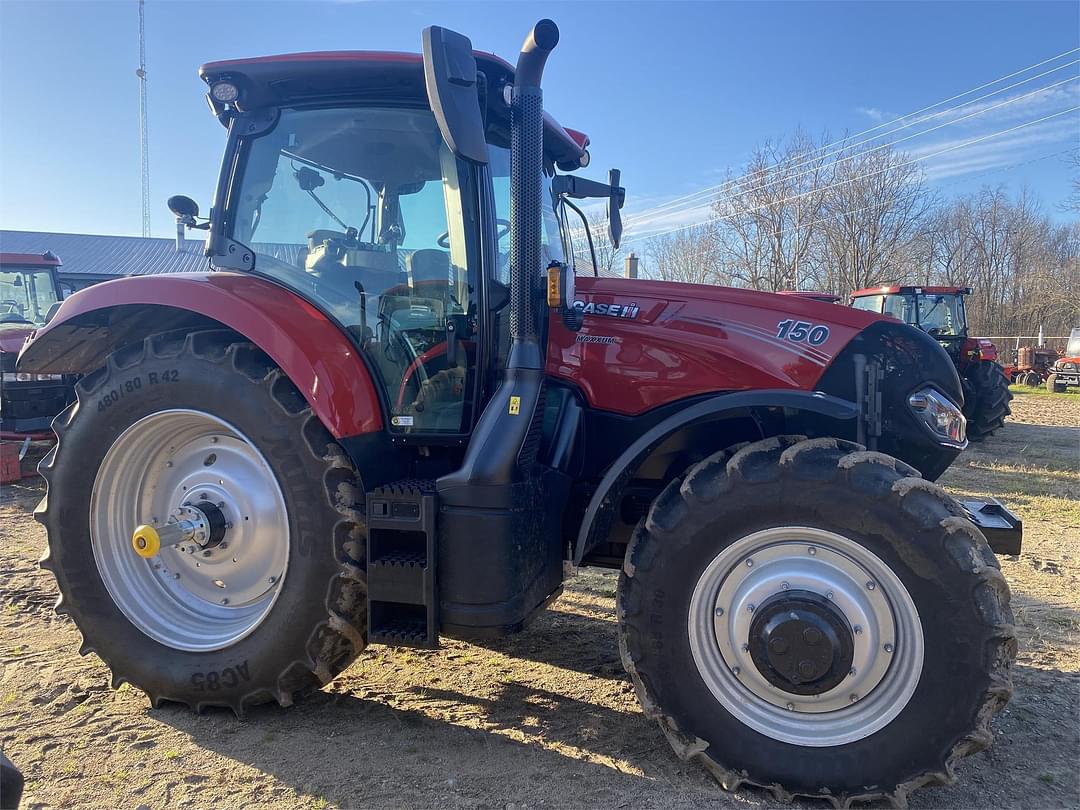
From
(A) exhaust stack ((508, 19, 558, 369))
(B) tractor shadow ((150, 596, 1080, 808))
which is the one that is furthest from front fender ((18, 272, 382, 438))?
(B) tractor shadow ((150, 596, 1080, 808))

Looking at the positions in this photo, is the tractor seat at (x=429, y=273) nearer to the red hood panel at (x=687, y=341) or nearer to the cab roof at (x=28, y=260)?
the red hood panel at (x=687, y=341)

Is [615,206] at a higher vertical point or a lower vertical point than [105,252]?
lower

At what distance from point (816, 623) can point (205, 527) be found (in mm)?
2233

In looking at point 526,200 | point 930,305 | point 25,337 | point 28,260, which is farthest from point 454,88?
point 930,305

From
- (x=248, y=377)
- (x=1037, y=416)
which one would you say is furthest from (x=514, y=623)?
(x=1037, y=416)

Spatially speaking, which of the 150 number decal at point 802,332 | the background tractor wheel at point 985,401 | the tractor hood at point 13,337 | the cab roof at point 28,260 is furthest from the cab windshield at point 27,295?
the background tractor wheel at point 985,401

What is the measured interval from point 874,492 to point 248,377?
2.19 meters

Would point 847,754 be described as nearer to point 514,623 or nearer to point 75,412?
point 514,623

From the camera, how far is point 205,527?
2744 mm

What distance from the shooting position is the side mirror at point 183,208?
3.20 metres

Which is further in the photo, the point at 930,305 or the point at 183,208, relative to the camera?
the point at 930,305

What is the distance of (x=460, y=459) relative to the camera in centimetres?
282

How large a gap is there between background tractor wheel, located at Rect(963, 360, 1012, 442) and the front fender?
9.96m

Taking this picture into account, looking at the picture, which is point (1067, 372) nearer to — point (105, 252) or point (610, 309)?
point (610, 309)
